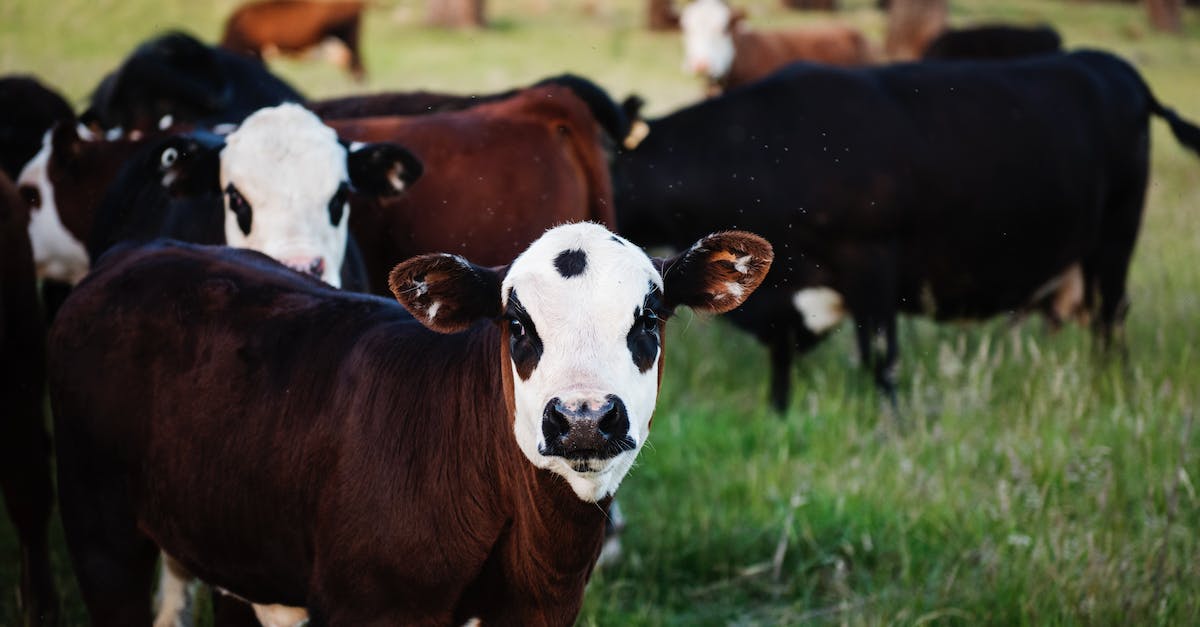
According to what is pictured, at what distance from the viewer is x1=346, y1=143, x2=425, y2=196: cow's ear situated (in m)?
5.32

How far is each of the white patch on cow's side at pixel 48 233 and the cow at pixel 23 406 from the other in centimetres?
140

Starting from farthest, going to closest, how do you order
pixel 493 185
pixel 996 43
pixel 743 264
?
pixel 996 43, pixel 493 185, pixel 743 264

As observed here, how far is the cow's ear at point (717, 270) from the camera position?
3340 mm

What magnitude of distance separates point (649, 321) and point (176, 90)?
555 centimetres

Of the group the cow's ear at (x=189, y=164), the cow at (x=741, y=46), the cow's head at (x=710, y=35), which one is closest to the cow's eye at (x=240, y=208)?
the cow's ear at (x=189, y=164)

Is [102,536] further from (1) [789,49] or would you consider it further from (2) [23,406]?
(1) [789,49]

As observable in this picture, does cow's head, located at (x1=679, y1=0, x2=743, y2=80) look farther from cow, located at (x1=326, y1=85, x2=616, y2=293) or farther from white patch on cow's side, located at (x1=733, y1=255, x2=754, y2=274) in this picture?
white patch on cow's side, located at (x1=733, y1=255, x2=754, y2=274)

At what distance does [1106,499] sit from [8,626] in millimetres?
3878

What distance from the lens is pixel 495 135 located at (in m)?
6.00

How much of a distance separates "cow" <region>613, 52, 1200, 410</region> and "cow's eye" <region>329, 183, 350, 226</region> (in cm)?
254

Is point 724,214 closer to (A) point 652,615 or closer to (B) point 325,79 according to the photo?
(A) point 652,615

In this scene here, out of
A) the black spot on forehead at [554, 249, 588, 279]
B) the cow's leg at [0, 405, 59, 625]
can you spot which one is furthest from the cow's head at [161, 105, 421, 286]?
the black spot on forehead at [554, 249, 588, 279]

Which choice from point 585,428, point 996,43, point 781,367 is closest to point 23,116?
point 781,367

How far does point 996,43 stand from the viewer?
14164 mm
